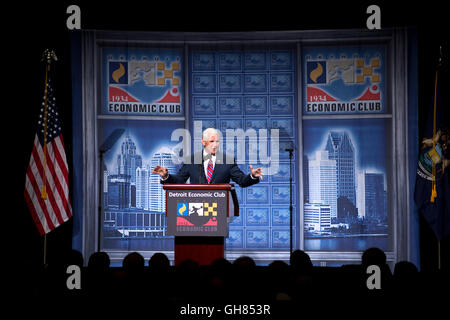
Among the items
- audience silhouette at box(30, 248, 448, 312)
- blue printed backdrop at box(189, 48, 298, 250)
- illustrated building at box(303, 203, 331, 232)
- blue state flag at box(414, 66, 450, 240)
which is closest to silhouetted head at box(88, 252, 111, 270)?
audience silhouette at box(30, 248, 448, 312)

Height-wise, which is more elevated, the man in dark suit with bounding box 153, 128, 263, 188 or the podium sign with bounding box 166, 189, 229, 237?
the man in dark suit with bounding box 153, 128, 263, 188

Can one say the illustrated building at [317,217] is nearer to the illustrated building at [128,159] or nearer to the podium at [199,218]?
the podium at [199,218]

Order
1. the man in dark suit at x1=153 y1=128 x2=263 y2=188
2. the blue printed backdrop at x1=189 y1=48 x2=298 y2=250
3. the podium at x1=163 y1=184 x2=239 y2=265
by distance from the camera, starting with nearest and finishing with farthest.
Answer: the podium at x1=163 y1=184 x2=239 y2=265 < the man in dark suit at x1=153 y1=128 x2=263 y2=188 < the blue printed backdrop at x1=189 y1=48 x2=298 y2=250

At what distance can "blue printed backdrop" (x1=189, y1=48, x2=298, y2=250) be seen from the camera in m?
6.96

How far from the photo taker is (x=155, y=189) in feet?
22.5

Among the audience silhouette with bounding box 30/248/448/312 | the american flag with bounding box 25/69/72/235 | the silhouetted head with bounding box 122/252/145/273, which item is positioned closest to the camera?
the audience silhouette with bounding box 30/248/448/312

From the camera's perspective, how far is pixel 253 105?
7051mm

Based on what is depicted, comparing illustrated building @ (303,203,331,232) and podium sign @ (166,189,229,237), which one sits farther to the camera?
illustrated building @ (303,203,331,232)

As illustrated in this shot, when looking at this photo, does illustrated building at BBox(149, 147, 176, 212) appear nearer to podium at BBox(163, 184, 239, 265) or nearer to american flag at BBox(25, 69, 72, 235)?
american flag at BBox(25, 69, 72, 235)

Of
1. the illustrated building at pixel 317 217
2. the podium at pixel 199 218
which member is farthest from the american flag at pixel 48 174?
the illustrated building at pixel 317 217

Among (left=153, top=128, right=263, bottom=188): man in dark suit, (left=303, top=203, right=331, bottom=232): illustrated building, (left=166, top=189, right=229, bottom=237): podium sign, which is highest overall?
(left=153, top=128, right=263, bottom=188): man in dark suit

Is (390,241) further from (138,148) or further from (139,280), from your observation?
(139,280)

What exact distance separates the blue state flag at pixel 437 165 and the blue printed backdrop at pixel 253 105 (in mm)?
1937

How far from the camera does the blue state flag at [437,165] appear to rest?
5.98m
